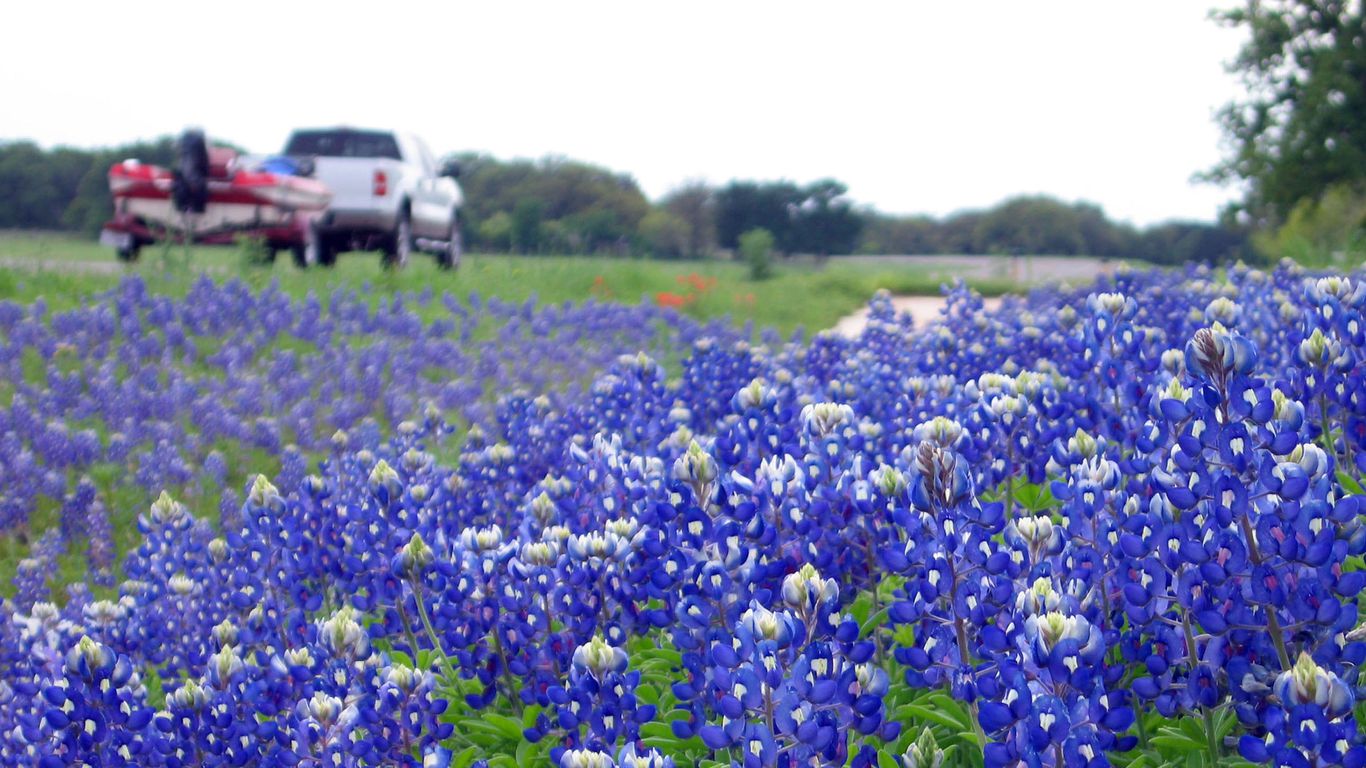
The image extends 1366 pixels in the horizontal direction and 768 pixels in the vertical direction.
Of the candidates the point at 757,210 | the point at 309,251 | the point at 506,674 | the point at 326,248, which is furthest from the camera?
the point at 757,210

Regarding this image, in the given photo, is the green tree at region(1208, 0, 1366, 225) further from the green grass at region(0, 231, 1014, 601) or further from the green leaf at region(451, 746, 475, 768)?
the green leaf at region(451, 746, 475, 768)

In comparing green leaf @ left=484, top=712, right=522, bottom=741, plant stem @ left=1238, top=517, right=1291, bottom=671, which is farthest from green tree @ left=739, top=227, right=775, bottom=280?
plant stem @ left=1238, top=517, right=1291, bottom=671

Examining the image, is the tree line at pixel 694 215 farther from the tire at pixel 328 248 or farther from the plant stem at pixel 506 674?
the plant stem at pixel 506 674

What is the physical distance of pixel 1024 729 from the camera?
1887 millimetres

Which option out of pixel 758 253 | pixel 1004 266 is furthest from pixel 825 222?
pixel 758 253

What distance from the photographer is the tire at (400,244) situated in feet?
51.6

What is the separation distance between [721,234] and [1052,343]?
97.2 ft

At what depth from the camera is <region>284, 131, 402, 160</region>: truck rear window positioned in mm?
16828

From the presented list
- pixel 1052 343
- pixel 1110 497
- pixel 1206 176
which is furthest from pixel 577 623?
pixel 1206 176

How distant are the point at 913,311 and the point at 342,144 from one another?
8623 mm

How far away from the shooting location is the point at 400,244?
629 inches

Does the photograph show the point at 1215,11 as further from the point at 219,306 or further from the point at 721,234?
the point at 219,306


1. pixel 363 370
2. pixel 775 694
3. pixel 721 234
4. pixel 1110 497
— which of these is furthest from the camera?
pixel 721 234

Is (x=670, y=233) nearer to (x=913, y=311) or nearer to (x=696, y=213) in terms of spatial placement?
(x=696, y=213)
